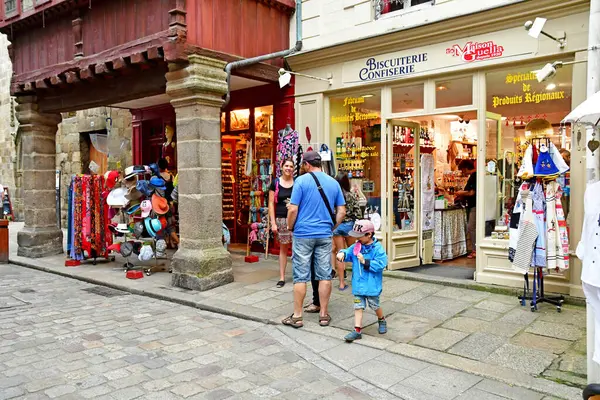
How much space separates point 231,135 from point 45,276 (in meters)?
4.70

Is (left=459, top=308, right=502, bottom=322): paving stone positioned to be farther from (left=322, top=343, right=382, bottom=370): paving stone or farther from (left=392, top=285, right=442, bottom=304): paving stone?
(left=322, top=343, right=382, bottom=370): paving stone

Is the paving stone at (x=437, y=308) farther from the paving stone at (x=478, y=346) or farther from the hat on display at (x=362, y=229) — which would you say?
the hat on display at (x=362, y=229)

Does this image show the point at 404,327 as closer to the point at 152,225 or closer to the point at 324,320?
the point at 324,320

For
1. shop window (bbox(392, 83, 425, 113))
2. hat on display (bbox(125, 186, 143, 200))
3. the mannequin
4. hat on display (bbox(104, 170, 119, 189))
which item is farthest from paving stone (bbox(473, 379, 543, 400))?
the mannequin

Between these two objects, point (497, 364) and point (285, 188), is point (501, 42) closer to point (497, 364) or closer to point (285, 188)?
point (285, 188)

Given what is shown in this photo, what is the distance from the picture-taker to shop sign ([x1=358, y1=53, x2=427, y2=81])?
25.0ft

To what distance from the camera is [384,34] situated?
7.71m

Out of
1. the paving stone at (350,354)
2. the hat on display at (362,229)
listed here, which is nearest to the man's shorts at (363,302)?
the paving stone at (350,354)

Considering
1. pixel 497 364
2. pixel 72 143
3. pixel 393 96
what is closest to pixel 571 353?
pixel 497 364

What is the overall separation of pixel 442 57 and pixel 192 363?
5.45 metres

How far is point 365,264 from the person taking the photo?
16.4 feet

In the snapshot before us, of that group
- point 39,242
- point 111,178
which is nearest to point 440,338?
point 111,178

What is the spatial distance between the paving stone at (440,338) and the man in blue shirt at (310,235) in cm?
109

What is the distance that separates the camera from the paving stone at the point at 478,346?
4676 millimetres
